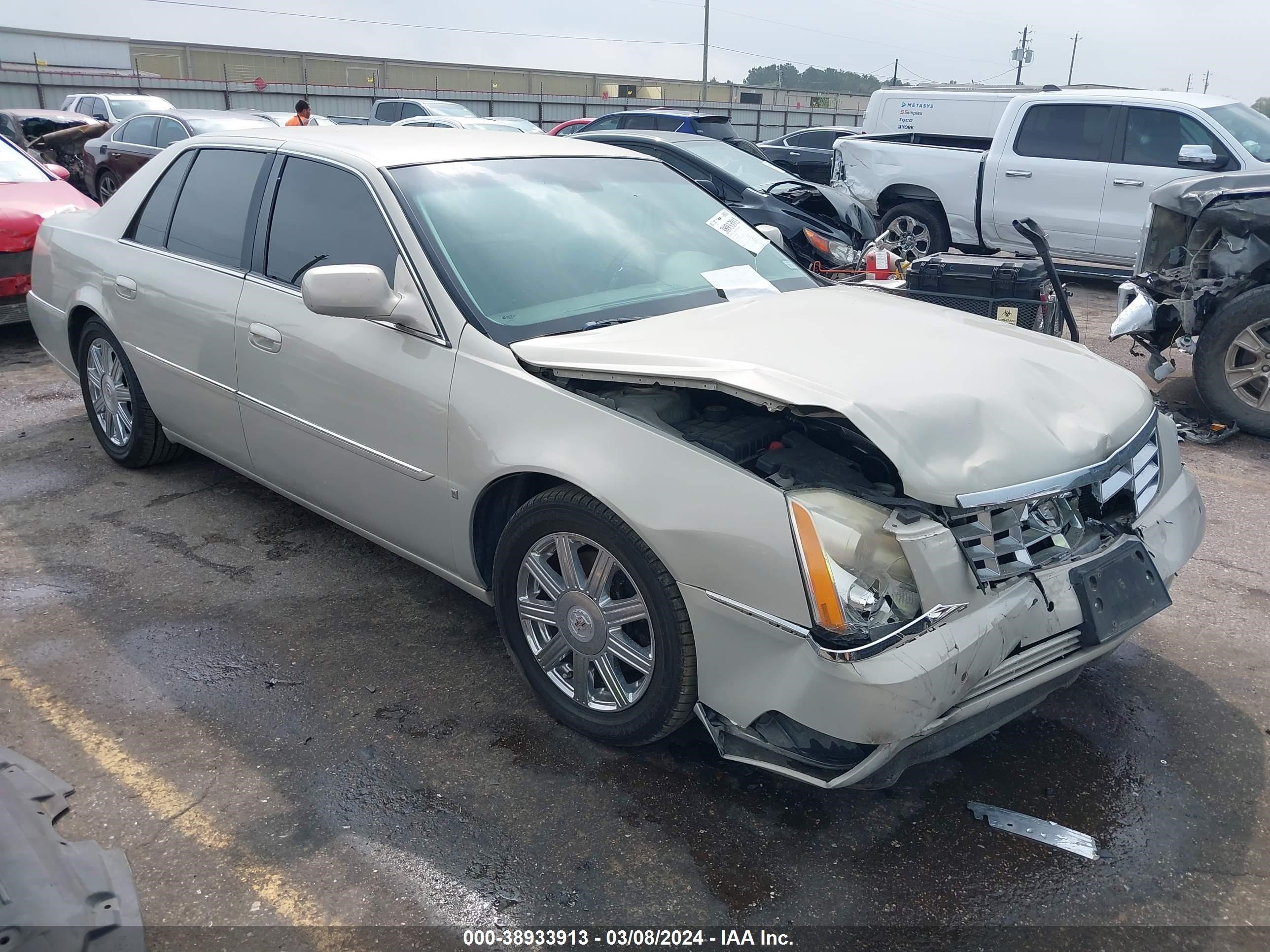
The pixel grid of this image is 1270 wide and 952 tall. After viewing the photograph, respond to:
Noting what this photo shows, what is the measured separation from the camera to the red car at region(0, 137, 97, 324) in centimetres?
716

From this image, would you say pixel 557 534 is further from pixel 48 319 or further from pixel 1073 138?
pixel 1073 138

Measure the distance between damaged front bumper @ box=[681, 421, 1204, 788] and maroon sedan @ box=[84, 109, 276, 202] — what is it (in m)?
12.7

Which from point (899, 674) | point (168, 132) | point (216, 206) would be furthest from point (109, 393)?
point (168, 132)

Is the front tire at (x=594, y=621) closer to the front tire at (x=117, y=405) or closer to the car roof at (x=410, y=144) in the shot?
the car roof at (x=410, y=144)

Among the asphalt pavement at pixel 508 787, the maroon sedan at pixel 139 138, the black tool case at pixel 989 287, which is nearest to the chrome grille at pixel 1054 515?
the asphalt pavement at pixel 508 787

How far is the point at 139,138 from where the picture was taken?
13.8 metres

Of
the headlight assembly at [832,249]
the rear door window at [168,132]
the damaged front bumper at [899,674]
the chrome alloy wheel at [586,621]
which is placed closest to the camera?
the damaged front bumper at [899,674]

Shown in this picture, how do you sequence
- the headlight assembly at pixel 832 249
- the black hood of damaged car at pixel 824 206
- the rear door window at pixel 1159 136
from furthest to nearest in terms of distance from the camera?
the black hood of damaged car at pixel 824 206
the rear door window at pixel 1159 136
the headlight assembly at pixel 832 249

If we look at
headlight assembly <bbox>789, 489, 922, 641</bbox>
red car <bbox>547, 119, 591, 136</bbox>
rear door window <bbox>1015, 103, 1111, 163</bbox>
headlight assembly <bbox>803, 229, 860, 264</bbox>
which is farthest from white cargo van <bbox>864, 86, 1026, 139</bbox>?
headlight assembly <bbox>789, 489, 922, 641</bbox>

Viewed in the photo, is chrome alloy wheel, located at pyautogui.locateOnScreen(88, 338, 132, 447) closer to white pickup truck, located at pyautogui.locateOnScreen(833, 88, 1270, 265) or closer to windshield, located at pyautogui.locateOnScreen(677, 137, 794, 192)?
windshield, located at pyautogui.locateOnScreen(677, 137, 794, 192)

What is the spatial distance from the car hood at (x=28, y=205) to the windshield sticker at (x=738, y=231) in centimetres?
480

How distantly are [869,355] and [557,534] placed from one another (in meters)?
1.04

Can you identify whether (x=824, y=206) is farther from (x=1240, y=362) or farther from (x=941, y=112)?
(x=941, y=112)

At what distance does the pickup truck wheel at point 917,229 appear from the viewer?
1143cm
